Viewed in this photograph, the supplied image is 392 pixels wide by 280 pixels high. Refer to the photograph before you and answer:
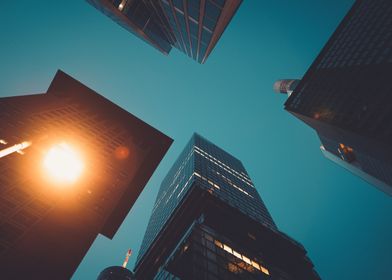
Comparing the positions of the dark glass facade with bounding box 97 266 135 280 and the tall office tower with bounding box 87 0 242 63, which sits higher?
the tall office tower with bounding box 87 0 242 63

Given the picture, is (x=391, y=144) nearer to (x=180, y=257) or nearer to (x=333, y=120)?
(x=333, y=120)

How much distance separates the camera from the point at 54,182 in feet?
67.2

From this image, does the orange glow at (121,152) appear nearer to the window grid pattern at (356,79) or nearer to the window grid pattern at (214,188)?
the window grid pattern at (214,188)

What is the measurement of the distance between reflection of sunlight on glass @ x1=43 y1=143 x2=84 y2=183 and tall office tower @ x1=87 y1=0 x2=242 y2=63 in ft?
60.1

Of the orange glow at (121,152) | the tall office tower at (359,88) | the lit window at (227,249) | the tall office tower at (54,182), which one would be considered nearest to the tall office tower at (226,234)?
the lit window at (227,249)

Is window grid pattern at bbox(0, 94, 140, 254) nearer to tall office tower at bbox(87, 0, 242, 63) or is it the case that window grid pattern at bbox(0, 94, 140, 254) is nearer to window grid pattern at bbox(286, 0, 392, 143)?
tall office tower at bbox(87, 0, 242, 63)

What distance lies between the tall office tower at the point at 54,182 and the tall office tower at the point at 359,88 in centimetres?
4216

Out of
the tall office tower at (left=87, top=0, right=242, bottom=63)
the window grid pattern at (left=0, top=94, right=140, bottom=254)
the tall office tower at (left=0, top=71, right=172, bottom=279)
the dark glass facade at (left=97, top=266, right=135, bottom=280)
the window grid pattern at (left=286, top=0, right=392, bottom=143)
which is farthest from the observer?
the dark glass facade at (left=97, top=266, right=135, bottom=280)

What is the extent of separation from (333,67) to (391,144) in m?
30.4

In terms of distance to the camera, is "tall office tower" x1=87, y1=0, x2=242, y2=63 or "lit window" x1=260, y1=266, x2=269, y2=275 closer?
"tall office tower" x1=87, y1=0, x2=242, y2=63

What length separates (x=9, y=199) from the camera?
56.3 ft

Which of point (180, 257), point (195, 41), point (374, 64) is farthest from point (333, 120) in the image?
point (180, 257)

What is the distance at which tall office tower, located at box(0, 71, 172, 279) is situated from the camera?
653 inches

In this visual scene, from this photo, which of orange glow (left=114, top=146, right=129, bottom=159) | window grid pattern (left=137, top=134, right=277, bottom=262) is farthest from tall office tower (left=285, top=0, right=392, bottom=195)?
orange glow (left=114, top=146, right=129, bottom=159)
